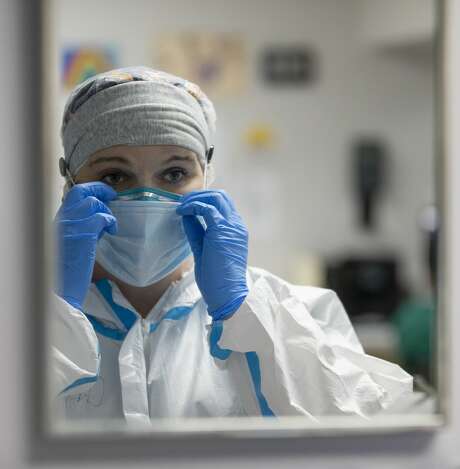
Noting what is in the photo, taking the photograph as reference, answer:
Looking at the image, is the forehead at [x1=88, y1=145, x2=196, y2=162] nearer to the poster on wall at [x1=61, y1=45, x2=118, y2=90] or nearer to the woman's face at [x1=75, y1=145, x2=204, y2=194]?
the woman's face at [x1=75, y1=145, x2=204, y2=194]

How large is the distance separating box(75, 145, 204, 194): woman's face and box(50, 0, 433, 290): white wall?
2.17 m

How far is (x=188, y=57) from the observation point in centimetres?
311

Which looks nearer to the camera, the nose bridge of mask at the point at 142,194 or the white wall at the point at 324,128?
the nose bridge of mask at the point at 142,194

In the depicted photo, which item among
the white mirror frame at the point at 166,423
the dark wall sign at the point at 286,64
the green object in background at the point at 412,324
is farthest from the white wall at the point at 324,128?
the white mirror frame at the point at 166,423

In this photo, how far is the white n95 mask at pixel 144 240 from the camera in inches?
38.4

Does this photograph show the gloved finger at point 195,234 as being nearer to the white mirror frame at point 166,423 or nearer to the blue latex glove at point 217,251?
the blue latex glove at point 217,251

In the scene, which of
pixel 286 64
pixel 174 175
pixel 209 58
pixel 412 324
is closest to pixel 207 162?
pixel 174 175

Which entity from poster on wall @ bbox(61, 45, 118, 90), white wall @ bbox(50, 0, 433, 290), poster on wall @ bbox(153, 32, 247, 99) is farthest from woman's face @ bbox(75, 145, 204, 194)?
white wall @ bbox(50, 0, 433, 290)

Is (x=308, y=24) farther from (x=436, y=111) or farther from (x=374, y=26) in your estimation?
(x=436, y=111)

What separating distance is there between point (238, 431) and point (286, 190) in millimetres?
2708

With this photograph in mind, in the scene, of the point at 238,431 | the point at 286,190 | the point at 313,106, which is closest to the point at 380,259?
the point at 286,190

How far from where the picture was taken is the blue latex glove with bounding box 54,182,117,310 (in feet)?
3.05

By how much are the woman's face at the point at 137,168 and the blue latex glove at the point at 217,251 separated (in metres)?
0.04

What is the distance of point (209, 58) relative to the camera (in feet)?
10.3
